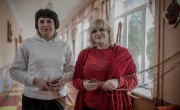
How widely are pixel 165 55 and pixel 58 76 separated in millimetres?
1215

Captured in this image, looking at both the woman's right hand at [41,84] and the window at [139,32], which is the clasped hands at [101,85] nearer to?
the woman's right hand at [41,84]

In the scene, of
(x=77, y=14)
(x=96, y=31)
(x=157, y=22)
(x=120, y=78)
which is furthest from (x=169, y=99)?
(x=77, y=14)

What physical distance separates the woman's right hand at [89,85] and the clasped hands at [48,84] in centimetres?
18

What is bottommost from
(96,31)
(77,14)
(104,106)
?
(104,106)

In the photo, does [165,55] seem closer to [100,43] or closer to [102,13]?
[100,43]

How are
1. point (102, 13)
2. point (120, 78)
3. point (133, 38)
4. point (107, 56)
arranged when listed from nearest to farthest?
point (120, 78), point (107, 56), point (133, 38), point (102, 13)

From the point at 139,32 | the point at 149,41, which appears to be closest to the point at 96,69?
the point at 149,41

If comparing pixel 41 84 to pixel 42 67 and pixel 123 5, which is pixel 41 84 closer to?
pixel 42 67

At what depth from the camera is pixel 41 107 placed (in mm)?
1407

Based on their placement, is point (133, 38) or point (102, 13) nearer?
point (133, 38)

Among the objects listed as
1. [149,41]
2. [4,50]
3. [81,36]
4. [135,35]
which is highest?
[81,36]

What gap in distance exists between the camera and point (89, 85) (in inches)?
50.6

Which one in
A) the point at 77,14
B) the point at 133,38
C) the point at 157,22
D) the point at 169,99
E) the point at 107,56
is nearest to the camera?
Answer: the point at 107,56

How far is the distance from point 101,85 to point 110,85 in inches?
2.5
